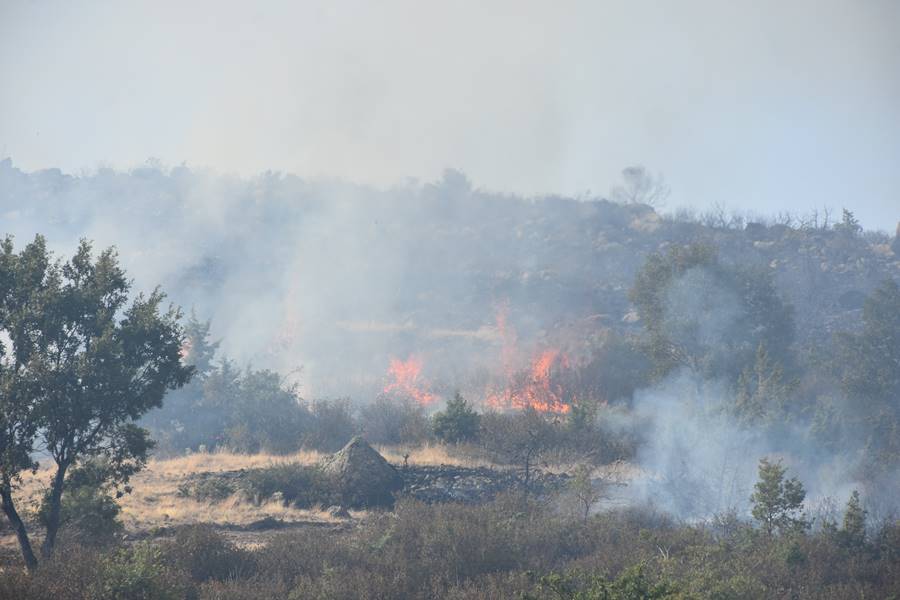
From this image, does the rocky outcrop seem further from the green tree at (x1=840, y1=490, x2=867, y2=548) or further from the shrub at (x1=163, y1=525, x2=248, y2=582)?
the green tree at (x1=840, y1=490, x2=867, y2=548)

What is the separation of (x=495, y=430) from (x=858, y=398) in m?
16.0

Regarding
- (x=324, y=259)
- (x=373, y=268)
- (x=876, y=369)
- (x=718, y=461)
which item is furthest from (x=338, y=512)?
(x=324, y=259)

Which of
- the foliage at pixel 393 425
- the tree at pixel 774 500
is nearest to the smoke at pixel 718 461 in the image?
the tree at pixel 774 500

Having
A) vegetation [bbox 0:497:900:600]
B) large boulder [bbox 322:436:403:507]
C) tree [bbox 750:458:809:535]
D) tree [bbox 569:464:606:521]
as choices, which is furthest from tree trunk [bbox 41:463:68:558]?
tree [bbox 750:458:809:535]

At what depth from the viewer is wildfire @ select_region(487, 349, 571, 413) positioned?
126 feet

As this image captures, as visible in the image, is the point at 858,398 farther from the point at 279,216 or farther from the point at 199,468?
the point at 279,216

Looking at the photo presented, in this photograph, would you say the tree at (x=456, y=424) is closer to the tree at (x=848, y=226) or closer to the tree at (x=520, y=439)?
the tree at (x=520, y=439)

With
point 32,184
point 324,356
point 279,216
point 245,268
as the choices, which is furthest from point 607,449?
point 32,184

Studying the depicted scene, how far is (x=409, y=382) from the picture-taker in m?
48.6

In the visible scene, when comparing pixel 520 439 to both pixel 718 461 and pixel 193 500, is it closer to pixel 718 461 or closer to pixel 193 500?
pixel 718 461

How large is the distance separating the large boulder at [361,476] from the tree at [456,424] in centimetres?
544

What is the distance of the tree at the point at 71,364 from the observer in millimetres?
15125

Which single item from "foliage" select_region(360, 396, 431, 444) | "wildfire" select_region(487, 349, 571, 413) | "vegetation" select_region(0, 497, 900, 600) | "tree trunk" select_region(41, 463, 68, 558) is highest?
"wildfire" select_region(487, 349, 571, 413)

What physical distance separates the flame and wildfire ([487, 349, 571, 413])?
3955 millimetres
